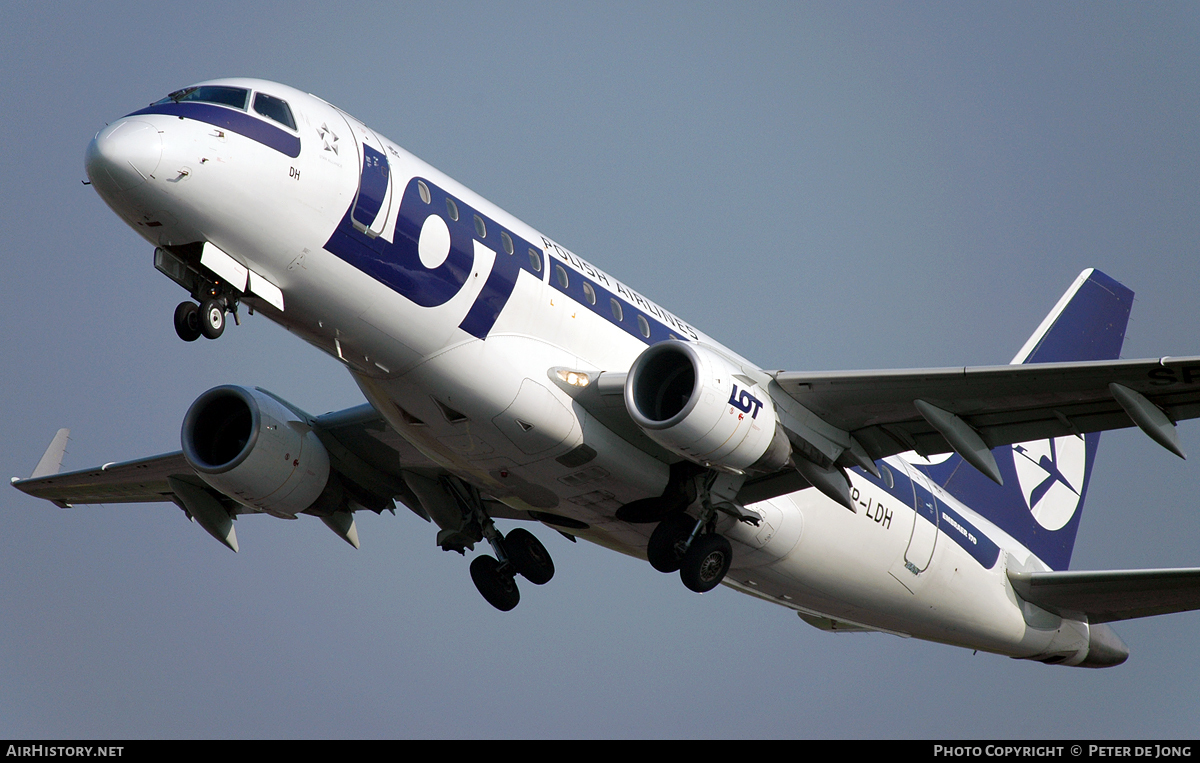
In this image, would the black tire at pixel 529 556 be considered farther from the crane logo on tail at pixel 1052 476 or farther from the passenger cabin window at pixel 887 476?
the crane logo on tail at pixel 1052 476

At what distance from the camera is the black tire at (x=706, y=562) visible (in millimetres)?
19234

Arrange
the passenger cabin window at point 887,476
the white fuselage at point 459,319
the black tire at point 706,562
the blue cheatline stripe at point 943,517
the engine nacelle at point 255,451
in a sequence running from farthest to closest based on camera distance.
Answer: the blue cheatline stripe at point 943,517 → the passenger cabin window at point 887,476 → the engine nacelle at point 255,451 → the black tire at point 706,562 → the white fuselage at point 459,319

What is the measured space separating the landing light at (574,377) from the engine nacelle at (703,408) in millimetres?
911

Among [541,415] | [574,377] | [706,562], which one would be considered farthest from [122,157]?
[706,562]

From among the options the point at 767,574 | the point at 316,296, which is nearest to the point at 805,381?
the point at 767,574

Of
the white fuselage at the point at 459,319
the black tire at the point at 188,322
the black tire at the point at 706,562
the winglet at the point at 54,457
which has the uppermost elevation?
the white fuselage at the point at 459,319

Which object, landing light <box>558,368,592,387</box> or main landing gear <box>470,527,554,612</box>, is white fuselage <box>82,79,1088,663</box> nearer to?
landing light <box>558,368,592,387</box>

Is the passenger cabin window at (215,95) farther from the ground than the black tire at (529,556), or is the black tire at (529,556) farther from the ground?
the passenger cabin window at (215,95)

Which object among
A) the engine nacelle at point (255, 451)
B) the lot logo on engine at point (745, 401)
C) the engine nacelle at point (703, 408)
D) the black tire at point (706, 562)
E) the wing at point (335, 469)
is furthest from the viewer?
the wing at point (335, 469)

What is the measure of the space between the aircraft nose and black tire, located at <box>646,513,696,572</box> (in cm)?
928

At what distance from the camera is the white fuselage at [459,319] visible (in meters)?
15.7

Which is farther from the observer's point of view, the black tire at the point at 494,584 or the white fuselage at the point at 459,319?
the black tire at the point at 494,584

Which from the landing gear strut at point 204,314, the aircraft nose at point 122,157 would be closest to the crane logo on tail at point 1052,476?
the landing gear strut at point 204,314
